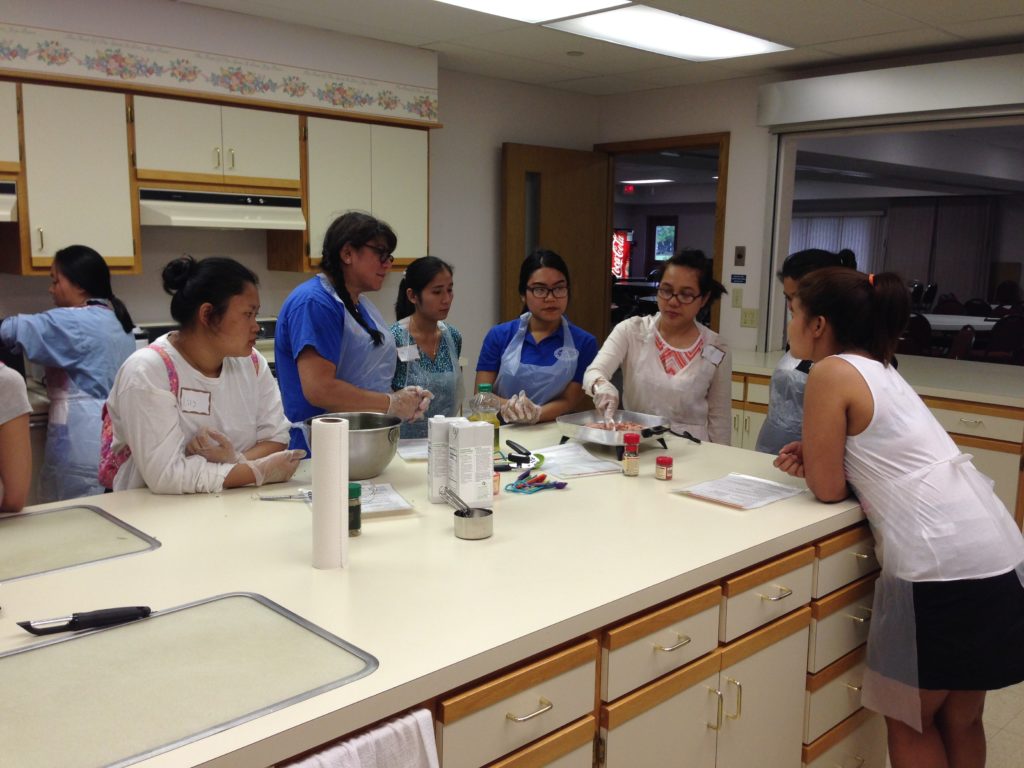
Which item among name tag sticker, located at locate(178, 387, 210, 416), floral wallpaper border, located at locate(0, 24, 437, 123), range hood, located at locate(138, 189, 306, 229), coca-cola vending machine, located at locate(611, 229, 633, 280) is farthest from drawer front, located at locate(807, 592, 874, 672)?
coca-cola vending machine, located at locate(611, 229, 633, 280)

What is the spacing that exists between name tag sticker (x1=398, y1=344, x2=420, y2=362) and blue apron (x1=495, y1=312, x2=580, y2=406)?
351 mm

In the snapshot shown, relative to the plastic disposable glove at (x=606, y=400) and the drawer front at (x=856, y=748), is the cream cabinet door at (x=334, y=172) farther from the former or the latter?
the drawer front at (x=856, y=748)

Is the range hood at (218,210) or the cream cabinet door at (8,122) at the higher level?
the cream cabinet door at (8,122)

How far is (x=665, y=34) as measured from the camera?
4.06 meters

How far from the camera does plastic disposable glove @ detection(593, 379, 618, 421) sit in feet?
8.67

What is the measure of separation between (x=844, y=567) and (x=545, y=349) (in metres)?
1.34

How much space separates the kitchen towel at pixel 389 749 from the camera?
3.52 feet

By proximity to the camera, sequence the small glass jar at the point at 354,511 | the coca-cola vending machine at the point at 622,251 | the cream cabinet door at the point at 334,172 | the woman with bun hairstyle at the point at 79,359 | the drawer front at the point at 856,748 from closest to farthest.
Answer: the small glass jar at the point at 354,511, the drawer front at the point at 856,748, the woman with bun hairstyle at the point at 79,359, the cream cabinet door at the point at 334,172, the coca-cola vending machine at the point at 622,251

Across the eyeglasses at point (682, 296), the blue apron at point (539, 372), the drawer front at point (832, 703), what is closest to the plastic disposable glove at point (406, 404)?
the blue apron at point (539, 372)

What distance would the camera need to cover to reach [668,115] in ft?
17.7

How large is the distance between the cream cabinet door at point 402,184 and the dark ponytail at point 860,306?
295cm

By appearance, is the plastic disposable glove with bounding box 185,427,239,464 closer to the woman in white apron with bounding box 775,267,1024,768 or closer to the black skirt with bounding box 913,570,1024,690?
the woman in white apron with bounding box 775,267,1024,768

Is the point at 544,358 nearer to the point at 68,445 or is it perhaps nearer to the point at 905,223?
the point at 68,445

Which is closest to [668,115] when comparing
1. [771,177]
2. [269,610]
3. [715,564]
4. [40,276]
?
[771,177]
